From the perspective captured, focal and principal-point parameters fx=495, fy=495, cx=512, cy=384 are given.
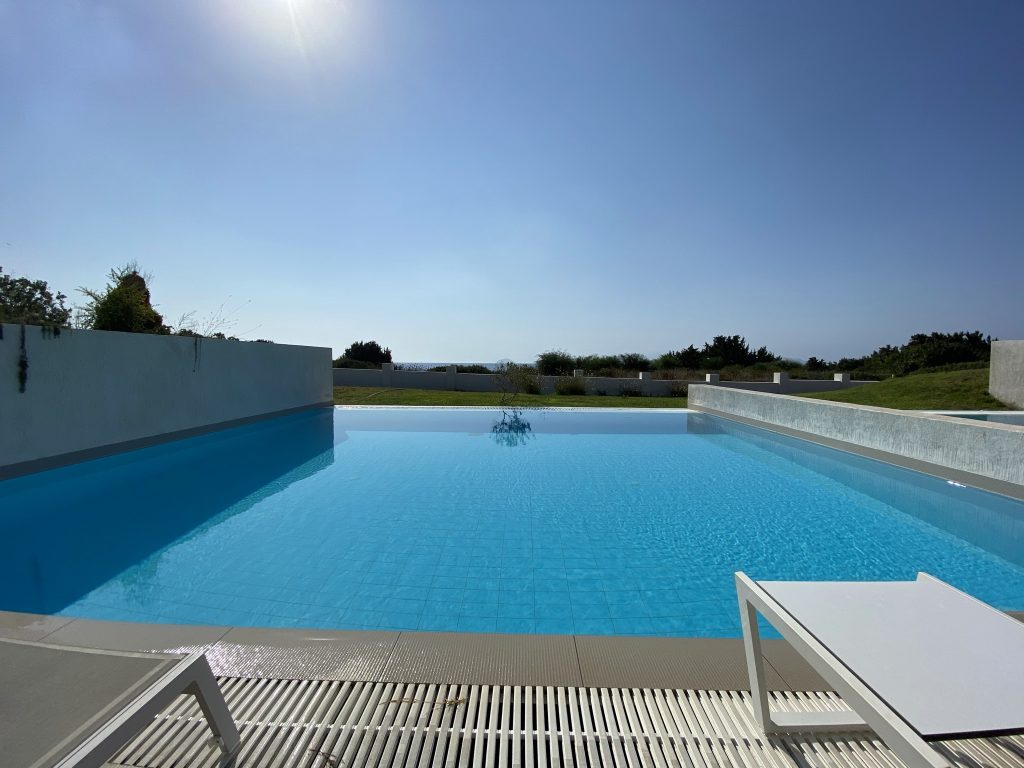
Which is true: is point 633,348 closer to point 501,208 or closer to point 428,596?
point 501,208

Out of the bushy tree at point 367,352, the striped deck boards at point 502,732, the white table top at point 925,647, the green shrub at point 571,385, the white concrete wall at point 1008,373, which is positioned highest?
the bushy tree at point 367,352

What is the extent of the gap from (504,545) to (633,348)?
87.9ft

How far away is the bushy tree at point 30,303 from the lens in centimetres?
705

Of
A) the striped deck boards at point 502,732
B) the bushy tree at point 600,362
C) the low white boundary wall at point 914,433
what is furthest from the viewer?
the bushy tree at point 600,362

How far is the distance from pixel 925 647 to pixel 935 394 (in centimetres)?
1669

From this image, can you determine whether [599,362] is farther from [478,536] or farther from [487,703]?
[487,703]

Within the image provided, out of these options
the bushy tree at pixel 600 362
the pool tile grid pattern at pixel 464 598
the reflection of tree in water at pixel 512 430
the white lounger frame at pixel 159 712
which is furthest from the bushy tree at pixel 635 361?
the white lounger frame at pixel 159 712

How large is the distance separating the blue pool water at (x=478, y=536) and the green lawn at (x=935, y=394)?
23.4 feet

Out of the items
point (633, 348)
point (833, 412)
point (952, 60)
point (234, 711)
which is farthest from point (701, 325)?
point (234, 711)

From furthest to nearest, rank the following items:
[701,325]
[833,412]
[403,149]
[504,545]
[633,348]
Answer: [701,325], [633,348], [403,149], [833,412], [504,545]

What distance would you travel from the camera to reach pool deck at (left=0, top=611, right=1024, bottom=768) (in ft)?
5.43

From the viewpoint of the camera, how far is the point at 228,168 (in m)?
9.70

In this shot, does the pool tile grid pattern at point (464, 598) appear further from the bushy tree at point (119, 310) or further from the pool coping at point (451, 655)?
the bushy tree at point (119, 310)

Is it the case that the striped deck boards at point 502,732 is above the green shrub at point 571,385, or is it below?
below
